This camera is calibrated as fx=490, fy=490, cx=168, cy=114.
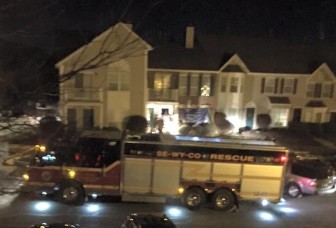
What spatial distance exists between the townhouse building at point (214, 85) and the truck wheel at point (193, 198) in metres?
14.7

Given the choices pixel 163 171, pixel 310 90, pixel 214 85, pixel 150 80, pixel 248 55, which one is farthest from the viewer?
pixel 248 55

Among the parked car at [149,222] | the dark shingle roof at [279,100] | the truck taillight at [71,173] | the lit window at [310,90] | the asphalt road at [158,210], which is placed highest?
the lit window at [310,90]

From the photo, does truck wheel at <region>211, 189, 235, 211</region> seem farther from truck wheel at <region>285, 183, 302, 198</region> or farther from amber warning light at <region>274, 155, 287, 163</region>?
truck wheel at <region>285, 183, 302, 198</region>

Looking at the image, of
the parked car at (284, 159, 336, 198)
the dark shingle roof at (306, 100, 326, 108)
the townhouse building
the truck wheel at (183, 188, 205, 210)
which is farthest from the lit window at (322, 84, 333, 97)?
the truck wheel at (183, 188, 205, 210)

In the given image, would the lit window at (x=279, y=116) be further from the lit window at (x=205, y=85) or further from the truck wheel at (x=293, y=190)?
the truck wheel at (x=293, y=190)

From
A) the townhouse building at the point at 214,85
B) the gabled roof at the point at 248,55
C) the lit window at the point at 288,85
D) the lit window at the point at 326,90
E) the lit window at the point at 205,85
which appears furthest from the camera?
the lit window at the point at 326,90

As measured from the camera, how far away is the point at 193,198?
1833 cm

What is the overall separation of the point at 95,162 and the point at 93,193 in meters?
1.17

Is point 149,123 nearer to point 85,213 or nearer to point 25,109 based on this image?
point 85,213

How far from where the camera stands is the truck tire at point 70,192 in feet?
59.3

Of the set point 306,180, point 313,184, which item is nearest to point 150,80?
point 306,180

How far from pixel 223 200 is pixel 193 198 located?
113 centimetres

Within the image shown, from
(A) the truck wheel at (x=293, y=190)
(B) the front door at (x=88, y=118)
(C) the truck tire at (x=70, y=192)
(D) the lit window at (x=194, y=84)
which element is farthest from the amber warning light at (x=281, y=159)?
(D) the lit window at (x=194, y=84)

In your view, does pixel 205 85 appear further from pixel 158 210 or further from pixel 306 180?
pixel 158 210
